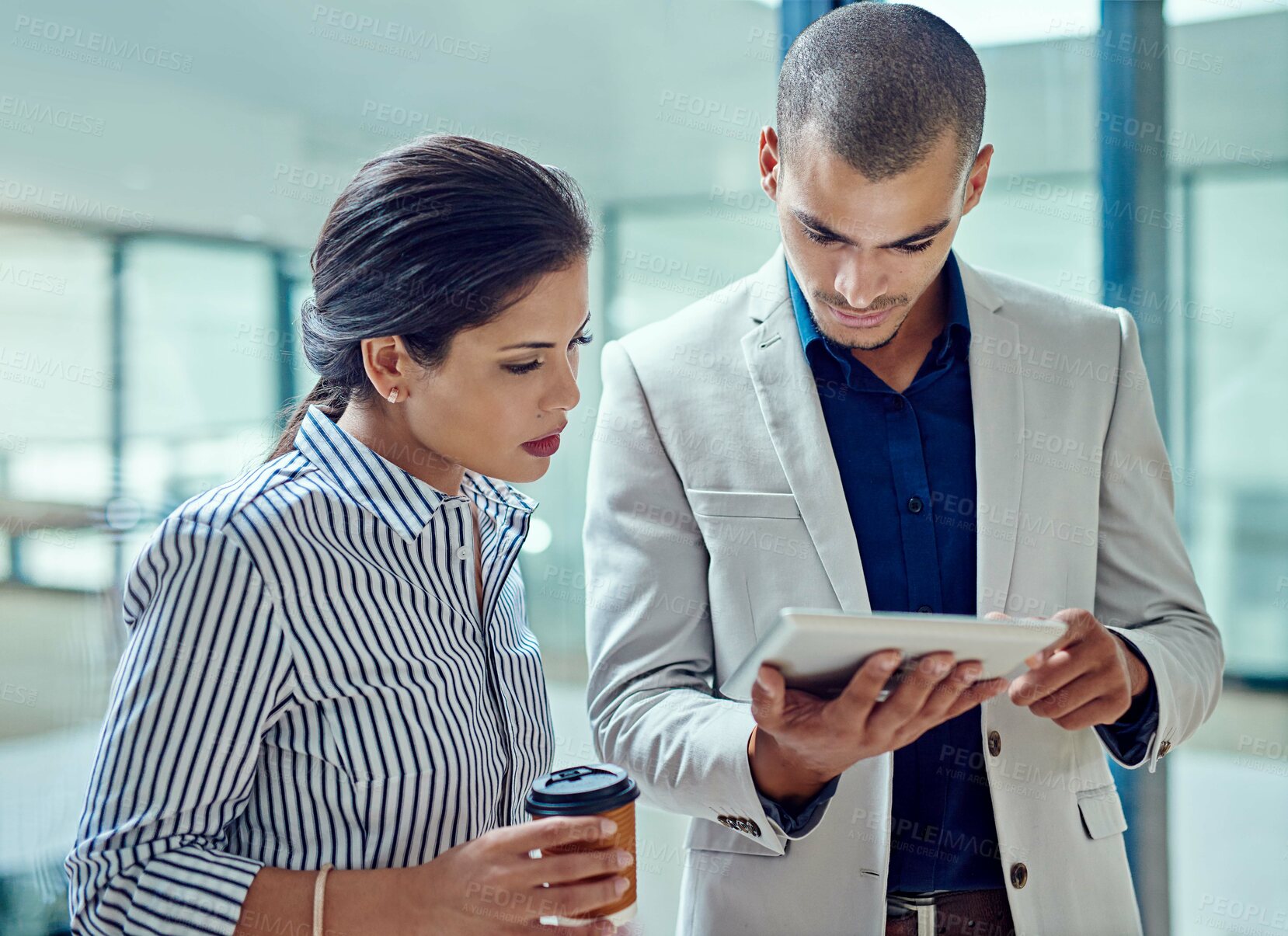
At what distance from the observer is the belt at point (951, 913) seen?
58.2 inches

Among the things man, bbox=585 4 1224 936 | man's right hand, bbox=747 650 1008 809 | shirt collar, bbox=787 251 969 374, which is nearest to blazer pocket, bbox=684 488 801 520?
man, bbox=585 4 1224 936

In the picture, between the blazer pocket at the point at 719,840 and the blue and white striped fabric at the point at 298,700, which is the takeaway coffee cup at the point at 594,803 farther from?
the blazer pocket at the point at 719,840

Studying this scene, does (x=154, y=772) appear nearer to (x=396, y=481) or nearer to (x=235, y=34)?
(x=396, y=481)

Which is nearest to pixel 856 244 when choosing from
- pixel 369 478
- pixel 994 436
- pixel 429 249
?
pixel 994 436

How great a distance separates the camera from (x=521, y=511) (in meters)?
1.52

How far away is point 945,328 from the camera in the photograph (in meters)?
1.69

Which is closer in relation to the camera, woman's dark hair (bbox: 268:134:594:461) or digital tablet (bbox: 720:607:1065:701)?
digital tablet (bbox: 720:607:1065:701)

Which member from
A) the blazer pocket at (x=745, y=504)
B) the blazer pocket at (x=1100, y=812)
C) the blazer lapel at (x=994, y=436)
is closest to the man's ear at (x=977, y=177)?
the blazer lapel at (x=994, y=436)

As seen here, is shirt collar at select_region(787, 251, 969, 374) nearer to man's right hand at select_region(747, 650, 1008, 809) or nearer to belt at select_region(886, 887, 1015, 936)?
man's right hand at select_region(747, 650, 1008, 809)

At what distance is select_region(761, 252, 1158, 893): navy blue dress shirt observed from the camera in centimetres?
151

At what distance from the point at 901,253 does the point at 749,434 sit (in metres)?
0.34

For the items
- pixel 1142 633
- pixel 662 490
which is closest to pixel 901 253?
pixel 662 490

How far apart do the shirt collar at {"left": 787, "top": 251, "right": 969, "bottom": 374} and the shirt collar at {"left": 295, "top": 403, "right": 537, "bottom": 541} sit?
63 cm

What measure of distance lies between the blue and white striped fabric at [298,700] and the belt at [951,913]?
54 centimetres
